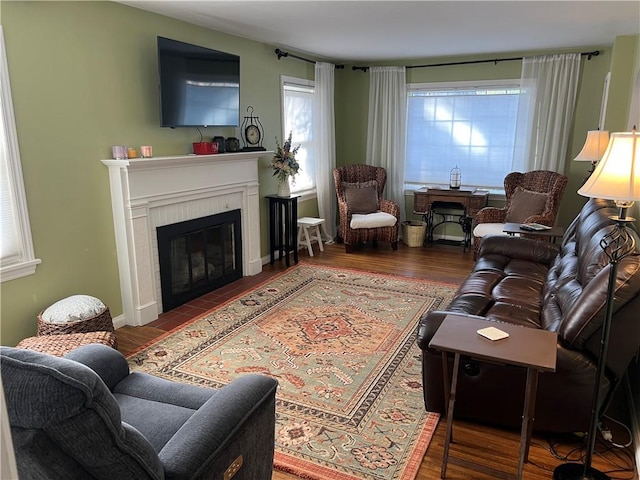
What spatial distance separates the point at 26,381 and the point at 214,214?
3.51 metres

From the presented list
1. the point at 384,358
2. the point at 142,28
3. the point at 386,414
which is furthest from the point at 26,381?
the point at 142,28

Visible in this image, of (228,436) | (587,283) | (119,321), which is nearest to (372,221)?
(119,321)

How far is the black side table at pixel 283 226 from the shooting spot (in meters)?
5.34

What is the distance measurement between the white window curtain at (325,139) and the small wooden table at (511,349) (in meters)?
4.41

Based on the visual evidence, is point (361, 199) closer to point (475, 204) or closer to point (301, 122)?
point (301, 122)

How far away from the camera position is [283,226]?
5.60 meters

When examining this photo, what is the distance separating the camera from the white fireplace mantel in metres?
3.51

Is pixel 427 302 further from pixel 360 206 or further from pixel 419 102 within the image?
pixel 419 102

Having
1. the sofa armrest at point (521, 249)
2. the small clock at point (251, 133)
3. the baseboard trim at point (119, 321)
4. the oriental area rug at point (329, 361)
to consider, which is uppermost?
the small clock at point (251, 133)

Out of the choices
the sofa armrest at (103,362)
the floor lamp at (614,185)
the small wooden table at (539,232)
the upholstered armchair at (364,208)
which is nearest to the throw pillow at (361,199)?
the upholstered armchair at (364,208)

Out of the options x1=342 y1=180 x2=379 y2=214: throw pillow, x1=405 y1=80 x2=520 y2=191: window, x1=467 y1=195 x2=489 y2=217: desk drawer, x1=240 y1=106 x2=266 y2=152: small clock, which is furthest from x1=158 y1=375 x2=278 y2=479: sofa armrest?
x1=405 y1=80 x2=520 y2=191: window

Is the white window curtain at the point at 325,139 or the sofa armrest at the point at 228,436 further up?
the white window curtain at the point at 325,139

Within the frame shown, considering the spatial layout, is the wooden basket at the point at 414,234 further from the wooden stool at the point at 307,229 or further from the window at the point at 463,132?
the wooden stool at the point at 307,229

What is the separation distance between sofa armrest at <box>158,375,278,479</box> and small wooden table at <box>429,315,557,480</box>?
74 cm
